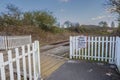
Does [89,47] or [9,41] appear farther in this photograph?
[9,41]

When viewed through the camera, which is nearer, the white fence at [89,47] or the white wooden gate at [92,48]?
the white wooden gate at [92,48]

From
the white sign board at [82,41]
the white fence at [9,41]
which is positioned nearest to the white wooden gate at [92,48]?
the white sign board at [82,41]

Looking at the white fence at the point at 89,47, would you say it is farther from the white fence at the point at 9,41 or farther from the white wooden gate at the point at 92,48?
the white fence at the point at 9,41

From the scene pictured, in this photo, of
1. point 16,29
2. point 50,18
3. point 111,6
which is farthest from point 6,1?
point 111,6

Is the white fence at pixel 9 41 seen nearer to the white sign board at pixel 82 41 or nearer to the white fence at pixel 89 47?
the white fence at pixel 89 47

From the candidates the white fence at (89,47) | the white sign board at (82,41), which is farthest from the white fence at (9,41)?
the white sign board at (82,41)

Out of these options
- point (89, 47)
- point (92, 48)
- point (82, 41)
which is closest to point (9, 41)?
point (82, 41)

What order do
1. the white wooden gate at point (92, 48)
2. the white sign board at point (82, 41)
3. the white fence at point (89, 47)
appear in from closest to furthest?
1. the white wooden gate at point (92, 48)
2. the white fence at point (89, 47)
3. the white sign board at point (82, 41)

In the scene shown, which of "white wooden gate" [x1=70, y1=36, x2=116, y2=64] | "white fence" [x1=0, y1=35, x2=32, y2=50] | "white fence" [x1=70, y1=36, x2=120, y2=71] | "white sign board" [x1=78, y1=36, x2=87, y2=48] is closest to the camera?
"white wooden gate" [x1=70, y1=36, x2=116, y2=64]

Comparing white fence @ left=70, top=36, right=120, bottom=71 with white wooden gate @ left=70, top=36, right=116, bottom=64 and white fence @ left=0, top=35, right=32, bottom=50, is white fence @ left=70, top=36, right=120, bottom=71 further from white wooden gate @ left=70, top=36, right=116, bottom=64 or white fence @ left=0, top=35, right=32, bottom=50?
white fence @ left=0, top=35, right=32, bottom=50

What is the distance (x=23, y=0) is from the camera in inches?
774

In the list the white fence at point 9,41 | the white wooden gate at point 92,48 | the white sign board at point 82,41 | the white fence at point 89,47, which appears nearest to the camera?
the white wooden gate at point 92,48

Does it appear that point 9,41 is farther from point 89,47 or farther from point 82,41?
point 89,47

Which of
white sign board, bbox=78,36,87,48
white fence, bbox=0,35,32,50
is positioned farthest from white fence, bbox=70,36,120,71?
white fence, bbox=0,35,32,50
